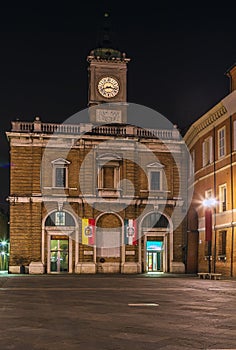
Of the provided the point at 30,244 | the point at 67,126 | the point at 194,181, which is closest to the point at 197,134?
the point at 194,181

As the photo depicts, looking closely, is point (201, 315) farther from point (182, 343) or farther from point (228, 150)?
point (228, 150)

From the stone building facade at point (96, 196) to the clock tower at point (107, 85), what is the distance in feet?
0.60

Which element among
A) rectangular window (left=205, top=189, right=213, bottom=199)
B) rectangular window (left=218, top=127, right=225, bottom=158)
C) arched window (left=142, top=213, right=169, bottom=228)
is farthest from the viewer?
arched window (left=142, top=213, right=169, bottom=228)

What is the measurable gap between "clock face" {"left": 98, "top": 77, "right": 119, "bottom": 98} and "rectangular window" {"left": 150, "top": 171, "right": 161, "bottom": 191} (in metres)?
8.32

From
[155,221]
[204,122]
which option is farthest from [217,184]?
[155,221]

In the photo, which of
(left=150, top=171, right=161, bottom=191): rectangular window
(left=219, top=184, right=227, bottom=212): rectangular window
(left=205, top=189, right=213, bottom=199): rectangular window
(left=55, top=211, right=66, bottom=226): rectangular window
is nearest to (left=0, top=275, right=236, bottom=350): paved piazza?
(left=219, top=184, right=227, bottom=212): rectangular window

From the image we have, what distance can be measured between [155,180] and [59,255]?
10.8m

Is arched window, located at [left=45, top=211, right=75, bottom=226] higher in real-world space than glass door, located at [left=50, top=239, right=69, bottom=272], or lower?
higher

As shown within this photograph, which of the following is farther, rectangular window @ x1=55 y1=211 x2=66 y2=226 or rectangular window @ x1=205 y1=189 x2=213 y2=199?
rectangular window @ x1=55 y1=211 x2=66 y2=226

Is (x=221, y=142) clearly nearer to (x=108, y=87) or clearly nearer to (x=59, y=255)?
(x=108, y=87)

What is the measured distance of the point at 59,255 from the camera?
49.8 metres

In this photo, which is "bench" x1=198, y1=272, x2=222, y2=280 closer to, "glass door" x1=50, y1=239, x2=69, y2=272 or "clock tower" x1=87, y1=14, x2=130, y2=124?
"glass door" x1=50, y1=239, x2=69, y2=272

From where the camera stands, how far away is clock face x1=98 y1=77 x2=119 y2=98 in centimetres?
5459

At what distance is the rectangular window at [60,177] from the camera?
5069 cm
